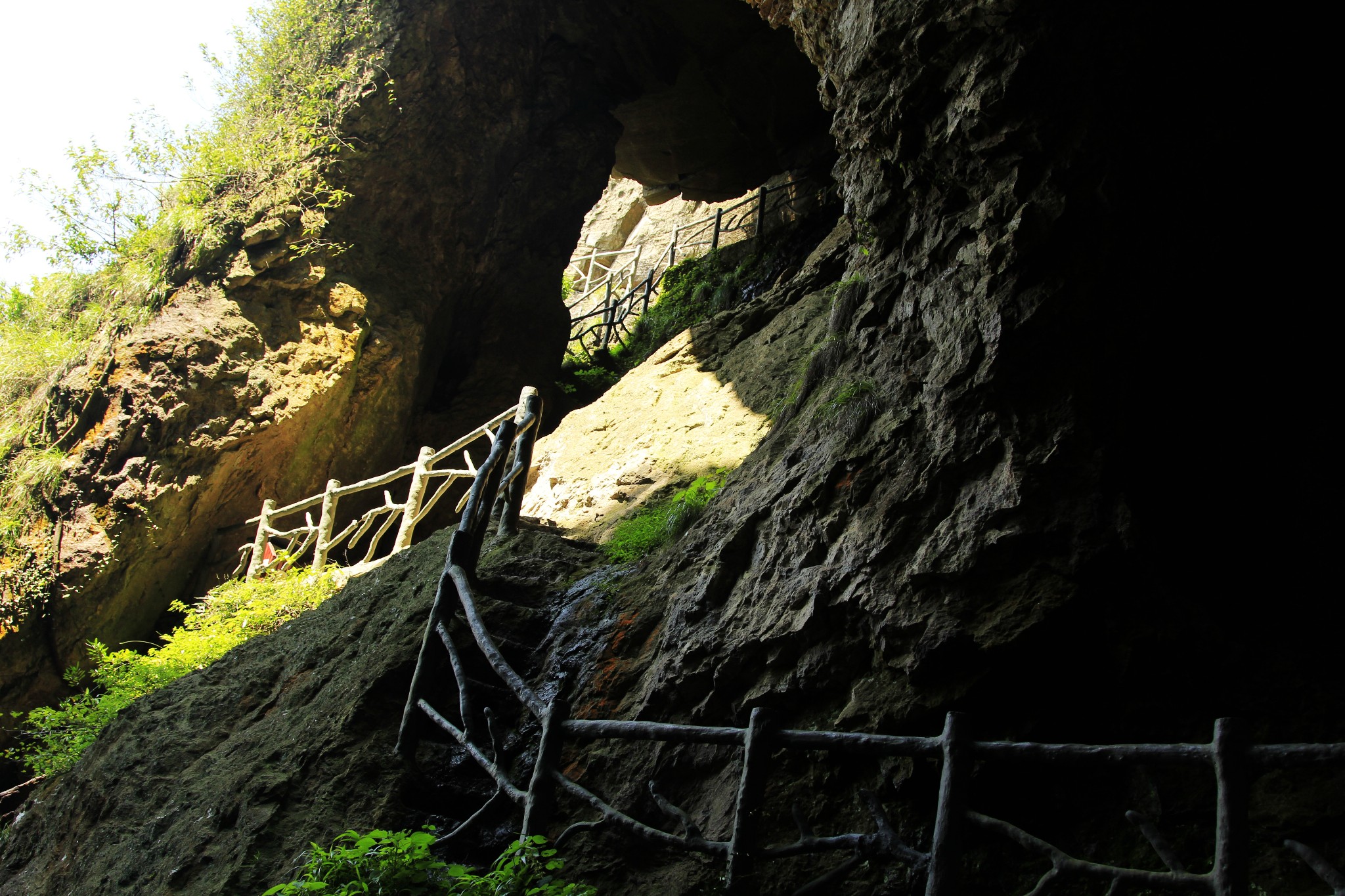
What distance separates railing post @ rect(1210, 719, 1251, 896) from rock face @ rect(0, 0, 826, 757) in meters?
9.71

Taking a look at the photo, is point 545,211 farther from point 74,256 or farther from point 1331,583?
point 1331,583

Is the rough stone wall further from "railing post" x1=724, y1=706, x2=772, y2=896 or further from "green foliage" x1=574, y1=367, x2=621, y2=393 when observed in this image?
"green foliage" x1=574, y1=367, x2=621, y2=393

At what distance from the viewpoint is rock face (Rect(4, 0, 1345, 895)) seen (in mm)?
2979

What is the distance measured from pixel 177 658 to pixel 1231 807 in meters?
7.81

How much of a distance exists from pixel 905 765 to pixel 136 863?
3.58 metres

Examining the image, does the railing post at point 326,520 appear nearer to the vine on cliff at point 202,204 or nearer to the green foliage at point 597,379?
the vine on cliff at point 202,204

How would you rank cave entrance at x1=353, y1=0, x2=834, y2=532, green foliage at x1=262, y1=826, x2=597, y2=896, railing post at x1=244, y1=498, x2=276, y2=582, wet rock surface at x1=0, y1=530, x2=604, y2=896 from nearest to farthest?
A: 1. green foliage at x1=262, y1=826, x2=597, y2=896
2. wet rock surface at x1=0, y1=530, x2=604, y2=896
3. railing post at x1=244, y1=498, x2=276, y2=582
4. cave entrance at x1=353, y1=0, x2=834, y2=532

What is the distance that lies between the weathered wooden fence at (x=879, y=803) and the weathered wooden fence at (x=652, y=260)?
11.6 m

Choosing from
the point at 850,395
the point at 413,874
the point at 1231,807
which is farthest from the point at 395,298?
the point at 1231,807

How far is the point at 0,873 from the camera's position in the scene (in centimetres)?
530

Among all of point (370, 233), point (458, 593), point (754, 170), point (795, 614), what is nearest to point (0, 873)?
point (458, 593)

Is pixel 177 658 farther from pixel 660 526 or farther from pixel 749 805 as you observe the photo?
pixel 749 805

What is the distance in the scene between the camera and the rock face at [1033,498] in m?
2.98

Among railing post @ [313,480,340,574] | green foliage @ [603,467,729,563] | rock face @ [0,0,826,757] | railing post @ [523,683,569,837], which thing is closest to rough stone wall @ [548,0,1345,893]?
railing post @ [523,683,569,837]
